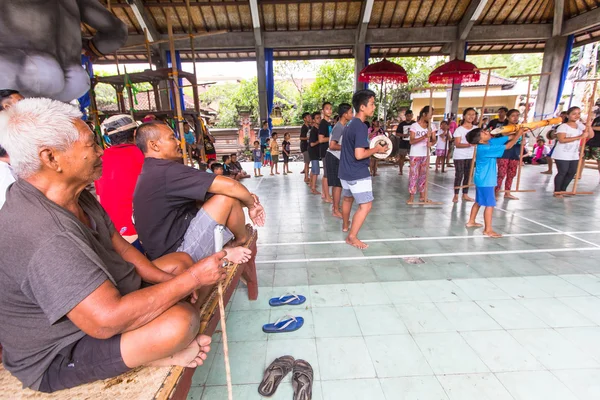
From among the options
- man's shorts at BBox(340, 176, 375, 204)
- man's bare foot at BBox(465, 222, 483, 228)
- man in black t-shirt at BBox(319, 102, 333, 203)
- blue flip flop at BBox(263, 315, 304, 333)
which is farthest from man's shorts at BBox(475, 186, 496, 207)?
blue flip flop at BBox(263, 315, 304, 333)

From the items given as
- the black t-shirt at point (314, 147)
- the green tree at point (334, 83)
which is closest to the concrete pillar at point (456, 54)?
the green tree at point (334, 83)

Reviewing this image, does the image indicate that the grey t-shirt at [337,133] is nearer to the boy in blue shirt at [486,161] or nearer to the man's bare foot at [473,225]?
the boy in blue shirt at [486,161]

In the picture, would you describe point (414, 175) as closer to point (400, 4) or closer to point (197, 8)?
point (400, 4)

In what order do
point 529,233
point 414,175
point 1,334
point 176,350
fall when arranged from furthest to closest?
point 414,175 < point 529,233 < point 176,350 < point 1,334

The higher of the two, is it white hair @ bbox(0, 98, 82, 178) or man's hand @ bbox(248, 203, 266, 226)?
white hair @ bbox(0, 98, 82, 178)

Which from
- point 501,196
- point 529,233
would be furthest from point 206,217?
point 501,196

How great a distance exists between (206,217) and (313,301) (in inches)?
50.4

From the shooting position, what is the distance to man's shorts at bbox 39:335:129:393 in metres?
1.15

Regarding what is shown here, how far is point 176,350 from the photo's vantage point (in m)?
1.26

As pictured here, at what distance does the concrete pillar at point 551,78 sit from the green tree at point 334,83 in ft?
29.8

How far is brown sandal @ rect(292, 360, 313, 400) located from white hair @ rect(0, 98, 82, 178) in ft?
5.58

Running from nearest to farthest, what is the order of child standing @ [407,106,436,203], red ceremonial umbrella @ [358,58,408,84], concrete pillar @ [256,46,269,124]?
child standing @ [407,106,436,203] < red ceremonial umbrella @ [358,58,408,84] < concrete pillar @ [256,46,269,124]

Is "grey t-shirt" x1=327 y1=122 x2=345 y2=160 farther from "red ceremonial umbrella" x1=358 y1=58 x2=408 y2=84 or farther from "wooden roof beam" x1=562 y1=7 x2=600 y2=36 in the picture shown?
"wooden roof beam" x1=562 y1=7 x2=600 y2=36

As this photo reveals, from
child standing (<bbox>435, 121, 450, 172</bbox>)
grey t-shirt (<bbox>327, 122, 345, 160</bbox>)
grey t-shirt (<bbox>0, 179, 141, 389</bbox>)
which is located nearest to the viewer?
grey t-shirt (<bbox>0, 179, 141, 389</bbox>)
